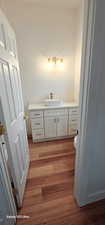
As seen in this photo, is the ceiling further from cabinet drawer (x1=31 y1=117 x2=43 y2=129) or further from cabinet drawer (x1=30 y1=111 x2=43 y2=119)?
cabinet drawer (x1=31 y1=117 x2=43 y2=129)

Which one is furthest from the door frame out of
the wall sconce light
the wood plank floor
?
the wall sconce light

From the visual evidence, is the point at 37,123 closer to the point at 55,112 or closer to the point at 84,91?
the point at 55,112

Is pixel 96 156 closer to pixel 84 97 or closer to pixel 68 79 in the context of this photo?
pixel 84 97

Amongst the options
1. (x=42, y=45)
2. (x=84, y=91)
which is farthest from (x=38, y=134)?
(x=42, y=45)

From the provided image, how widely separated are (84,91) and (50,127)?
5.75ft

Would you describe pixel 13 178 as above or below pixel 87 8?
below

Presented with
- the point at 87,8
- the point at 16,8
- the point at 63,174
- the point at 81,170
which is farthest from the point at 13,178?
the point at 16,8

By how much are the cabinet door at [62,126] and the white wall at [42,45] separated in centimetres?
68

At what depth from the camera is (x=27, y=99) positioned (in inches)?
106

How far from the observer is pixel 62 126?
2.59 meters

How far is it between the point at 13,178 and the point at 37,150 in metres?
1.17

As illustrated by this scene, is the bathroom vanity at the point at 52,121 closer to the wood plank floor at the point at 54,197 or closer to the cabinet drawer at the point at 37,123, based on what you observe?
the cabinet drawer at the point at 37,123

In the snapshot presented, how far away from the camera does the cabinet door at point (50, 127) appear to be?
247 cm

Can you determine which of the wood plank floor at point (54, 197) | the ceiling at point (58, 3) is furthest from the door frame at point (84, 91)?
the ceiling at point (58, 3)
